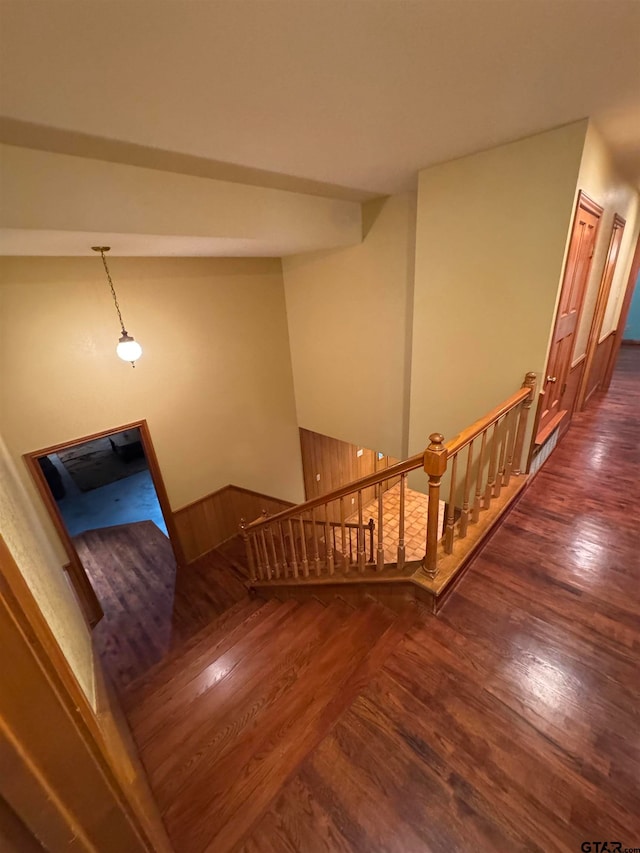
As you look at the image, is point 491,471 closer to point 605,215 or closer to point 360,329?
point 360,329

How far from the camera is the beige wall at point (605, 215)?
7.25 ft

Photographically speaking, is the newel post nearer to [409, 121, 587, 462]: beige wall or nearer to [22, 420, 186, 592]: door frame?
[409, 121, 587, 462]: beige wall

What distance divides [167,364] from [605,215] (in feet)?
13.8

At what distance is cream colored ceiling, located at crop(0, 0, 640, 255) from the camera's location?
3.73 ft

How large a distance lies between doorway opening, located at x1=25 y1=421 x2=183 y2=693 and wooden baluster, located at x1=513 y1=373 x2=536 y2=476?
336 centimetres

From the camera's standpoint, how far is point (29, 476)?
312cm

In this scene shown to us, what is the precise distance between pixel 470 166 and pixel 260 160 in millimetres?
1436

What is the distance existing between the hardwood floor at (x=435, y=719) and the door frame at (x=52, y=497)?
180 cm

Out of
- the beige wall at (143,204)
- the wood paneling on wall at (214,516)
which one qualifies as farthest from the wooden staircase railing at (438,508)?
the beige wall at (143,204)

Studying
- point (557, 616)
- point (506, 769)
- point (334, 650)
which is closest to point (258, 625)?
point (334, 650)

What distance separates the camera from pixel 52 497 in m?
3.30

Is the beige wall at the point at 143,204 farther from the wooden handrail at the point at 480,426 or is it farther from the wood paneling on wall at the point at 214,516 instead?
Answer: the wood paneling on wall at the point at 214,516

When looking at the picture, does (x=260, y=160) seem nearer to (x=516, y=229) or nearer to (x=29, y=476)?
(x=516, y=229)

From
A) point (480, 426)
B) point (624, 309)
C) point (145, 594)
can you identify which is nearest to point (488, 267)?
point (480, 426)
